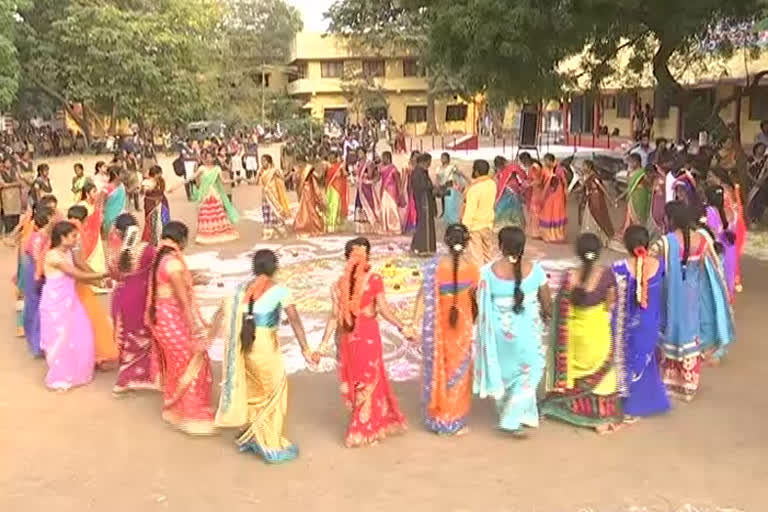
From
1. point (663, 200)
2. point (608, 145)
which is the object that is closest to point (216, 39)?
point (608, 145)

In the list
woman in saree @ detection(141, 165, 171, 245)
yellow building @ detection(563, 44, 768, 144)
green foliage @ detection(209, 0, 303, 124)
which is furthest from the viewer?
green foliage @ detection(209, 0, 303, 124)

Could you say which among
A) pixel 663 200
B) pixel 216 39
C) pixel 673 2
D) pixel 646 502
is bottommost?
pixel 646 502

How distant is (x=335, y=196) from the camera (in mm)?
13656

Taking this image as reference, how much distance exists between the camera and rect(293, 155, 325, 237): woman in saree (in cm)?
1341

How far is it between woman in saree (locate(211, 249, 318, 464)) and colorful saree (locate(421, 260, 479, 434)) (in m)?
0.81

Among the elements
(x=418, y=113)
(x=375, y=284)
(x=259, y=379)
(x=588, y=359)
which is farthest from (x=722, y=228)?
(x=418, y=113)

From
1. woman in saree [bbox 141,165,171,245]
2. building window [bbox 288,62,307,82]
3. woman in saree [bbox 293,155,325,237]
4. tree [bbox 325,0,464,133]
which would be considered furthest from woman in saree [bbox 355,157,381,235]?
building window [bbox 288,62,307,82]

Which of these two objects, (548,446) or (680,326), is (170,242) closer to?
(548,446)

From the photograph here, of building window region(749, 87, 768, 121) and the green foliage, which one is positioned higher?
the green foliage

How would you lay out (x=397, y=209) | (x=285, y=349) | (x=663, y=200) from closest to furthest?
(x=285, y=349) < (x=663, y=200) < (x=397, y=209)

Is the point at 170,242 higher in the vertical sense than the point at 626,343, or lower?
higher

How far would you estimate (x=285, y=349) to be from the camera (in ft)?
25.0

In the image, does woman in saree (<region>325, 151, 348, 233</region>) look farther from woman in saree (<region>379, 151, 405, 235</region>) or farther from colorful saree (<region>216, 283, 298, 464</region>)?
colorful saree (<region>216, 283, 298, 464</region>)

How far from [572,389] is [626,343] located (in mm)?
464
